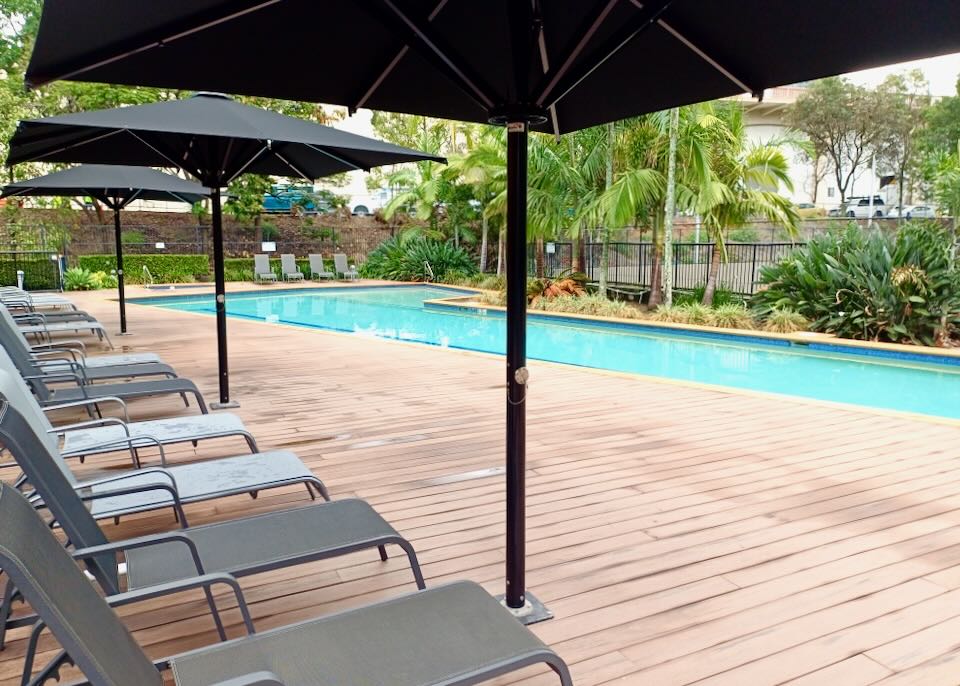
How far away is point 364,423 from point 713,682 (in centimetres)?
346

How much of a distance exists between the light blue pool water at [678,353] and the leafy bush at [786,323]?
0.33 metres

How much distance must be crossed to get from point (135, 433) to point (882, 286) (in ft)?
32.0

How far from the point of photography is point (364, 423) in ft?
17.5

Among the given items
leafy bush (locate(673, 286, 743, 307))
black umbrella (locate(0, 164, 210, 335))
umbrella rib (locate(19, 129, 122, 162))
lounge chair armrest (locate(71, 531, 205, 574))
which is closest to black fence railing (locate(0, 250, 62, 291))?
black umbrella (locate(0, 164, 210, 335))

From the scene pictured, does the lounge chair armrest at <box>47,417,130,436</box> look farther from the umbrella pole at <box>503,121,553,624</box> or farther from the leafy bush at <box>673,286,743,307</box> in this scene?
the leafy bush at <box>673,286,743,307</box>

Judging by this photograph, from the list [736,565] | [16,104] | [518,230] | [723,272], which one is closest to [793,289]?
[723,272]

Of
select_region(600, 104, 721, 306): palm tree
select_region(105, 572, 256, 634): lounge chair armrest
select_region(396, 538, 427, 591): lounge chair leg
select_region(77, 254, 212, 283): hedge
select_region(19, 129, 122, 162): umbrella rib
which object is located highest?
select_region(600, 104, 721, 306): palm tree

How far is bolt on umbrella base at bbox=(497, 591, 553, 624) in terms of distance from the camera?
2596 millimetres

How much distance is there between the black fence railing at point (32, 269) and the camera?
1719cm

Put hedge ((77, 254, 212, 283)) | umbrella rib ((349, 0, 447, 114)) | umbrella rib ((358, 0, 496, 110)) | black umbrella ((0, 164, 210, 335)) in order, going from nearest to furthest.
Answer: umbrella rib ((358, 0, 496, 110)) → umbrella rib ((349, 0, 447, 114)) → black umbrella ((0, 164, 210, 335)) → hedge ((77, 254, 212, 283))

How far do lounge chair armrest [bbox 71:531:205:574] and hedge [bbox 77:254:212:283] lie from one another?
20.3 m

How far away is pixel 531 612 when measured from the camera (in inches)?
104

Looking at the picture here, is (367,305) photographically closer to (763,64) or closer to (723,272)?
(723,272)

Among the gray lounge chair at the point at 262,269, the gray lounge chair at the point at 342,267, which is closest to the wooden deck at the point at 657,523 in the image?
the gray lounge chair at the point at 262,269
